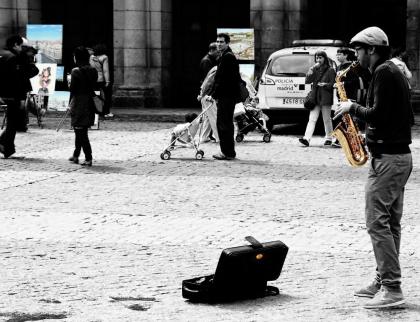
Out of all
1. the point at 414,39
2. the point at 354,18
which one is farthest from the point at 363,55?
the point at 354,18

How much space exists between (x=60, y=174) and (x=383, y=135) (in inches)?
326

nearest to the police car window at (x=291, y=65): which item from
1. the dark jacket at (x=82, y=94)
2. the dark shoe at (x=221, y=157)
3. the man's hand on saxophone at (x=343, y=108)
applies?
the dark shoe at (x=221, y=157)

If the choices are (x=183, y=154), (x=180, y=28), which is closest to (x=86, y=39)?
(x=180, y=28)

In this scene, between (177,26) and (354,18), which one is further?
(177,26)

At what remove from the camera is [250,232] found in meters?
10.2

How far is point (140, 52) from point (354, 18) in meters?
6.34

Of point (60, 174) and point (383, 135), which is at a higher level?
point (383, 135)

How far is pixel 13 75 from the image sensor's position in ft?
57.0

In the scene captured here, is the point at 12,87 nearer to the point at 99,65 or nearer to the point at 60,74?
the point at 99,65

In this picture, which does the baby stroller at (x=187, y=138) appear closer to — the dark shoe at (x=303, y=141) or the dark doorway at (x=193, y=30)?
the dark shoe at (x=303, y=141)

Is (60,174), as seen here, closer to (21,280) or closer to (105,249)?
(105,249)

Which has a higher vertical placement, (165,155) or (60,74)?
(60,74)

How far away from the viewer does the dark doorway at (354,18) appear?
3052 centimetres

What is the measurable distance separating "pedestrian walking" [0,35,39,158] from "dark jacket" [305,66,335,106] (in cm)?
482
